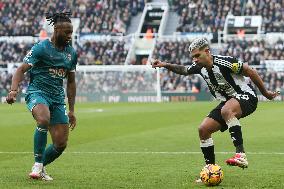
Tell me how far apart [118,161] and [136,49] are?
154 feet

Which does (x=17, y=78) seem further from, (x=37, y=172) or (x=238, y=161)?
(x=238, y=161)

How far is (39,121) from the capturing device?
1093 cm

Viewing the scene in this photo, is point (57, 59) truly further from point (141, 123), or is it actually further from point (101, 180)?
point (141, 123)

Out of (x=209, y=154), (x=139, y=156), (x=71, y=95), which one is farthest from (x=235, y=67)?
(x=139, y=156)

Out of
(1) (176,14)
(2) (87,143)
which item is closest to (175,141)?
(2) (87,143)

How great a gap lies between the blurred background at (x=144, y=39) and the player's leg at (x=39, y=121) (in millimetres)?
38952

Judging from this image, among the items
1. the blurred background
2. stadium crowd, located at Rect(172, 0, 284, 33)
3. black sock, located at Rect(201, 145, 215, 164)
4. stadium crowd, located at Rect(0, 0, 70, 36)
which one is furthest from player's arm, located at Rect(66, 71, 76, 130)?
stadium crowd, located at Rect(0, 0, 70, 36)

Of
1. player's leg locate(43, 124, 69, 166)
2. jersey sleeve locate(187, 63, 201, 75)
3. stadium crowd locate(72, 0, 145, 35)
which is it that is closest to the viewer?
player's leg locate(43, 124, 69, 166)

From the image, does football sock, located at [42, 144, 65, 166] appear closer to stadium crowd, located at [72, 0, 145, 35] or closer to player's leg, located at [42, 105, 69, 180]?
player's leg, located at [42, 105, 69, 180]

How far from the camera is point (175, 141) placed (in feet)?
62.8

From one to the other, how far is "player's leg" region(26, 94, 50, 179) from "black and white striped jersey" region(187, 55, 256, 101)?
237cm

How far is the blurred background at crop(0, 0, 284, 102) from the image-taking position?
50625mm

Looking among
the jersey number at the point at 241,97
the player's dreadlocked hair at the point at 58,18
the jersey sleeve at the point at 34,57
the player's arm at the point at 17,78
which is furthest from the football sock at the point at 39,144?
the jersey number at the point at 241,97

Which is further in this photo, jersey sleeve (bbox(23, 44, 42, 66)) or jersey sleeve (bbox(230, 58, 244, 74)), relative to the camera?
jersey sleeve (bbox(23, 44, 42, 66))
